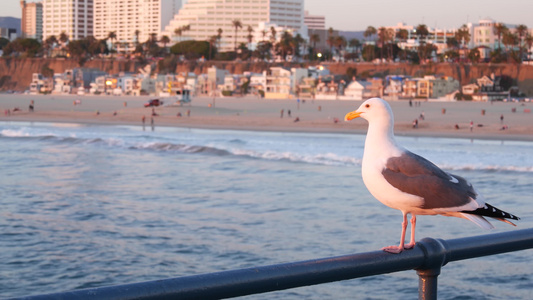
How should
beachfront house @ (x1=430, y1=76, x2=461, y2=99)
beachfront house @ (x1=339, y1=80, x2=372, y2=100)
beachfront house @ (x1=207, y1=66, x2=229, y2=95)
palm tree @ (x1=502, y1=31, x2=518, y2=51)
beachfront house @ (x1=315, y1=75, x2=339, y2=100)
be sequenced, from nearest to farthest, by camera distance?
beachfront house @ (x1=339, y1=80, x2=372, y2=100)
beachfront house @ (x1=315, y1=75, x2=339, y2=100)
beachfront house @ (x1=430, y1=76, x2=461, y2=99)
beachfront house @ (x1=207, y1=66, x2=229, y2=95)
palm tree @ (x1=502, y1=31, x2=518, y2=51)

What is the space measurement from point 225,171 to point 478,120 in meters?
33.6

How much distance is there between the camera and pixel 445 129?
44344mm

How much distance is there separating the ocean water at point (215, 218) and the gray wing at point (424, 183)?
716cm

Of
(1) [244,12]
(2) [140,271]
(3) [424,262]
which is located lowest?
(2) [140,271]

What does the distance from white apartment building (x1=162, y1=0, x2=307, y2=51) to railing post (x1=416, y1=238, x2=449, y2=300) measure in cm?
17887

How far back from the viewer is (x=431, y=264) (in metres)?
2.10

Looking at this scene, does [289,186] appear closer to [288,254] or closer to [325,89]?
[288,254]

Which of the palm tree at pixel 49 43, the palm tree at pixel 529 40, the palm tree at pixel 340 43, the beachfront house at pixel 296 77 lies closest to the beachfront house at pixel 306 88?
the beachfront house at pixel 296 77

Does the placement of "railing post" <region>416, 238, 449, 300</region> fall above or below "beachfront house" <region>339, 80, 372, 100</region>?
below

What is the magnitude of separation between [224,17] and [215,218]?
174702mm

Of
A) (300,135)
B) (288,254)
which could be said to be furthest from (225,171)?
(300,135)

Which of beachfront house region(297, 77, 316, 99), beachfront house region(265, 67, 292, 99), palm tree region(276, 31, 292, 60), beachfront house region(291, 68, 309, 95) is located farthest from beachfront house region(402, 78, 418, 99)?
palm tree region(276, 31, 292, 60)

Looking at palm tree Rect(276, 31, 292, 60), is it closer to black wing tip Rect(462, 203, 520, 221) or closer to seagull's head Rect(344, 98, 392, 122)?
seagull's head Rect(344, 98, 392, 122)

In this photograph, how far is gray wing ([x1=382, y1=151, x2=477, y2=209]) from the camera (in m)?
2.50
